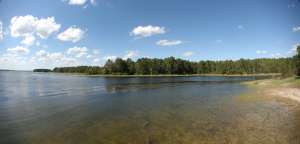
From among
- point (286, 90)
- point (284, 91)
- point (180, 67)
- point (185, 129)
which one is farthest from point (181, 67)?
point (185, 129)

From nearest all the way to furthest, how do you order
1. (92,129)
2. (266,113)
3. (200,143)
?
(200,143) < (92,129) < (266,113)

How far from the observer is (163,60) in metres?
152

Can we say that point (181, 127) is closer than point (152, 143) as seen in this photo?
No

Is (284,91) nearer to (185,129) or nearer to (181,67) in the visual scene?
(185,129)

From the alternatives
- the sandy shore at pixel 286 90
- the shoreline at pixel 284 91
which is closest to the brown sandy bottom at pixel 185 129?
the shoreline at pixel 284 91

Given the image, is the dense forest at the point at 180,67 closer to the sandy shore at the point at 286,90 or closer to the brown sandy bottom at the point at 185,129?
the sandy shore at the point at 286,90

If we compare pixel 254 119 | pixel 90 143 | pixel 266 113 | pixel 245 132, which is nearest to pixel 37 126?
pixel 90 143

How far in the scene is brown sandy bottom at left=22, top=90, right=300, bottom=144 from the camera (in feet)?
32.1

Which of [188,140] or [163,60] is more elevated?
[163,60]

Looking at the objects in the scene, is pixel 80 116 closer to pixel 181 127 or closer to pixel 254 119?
pixel 181 127

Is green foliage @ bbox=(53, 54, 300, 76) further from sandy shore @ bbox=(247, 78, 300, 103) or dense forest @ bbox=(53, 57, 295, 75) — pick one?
sandy shore @ bbox=(247, 78, 300, 103)

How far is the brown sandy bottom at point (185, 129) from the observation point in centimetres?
978

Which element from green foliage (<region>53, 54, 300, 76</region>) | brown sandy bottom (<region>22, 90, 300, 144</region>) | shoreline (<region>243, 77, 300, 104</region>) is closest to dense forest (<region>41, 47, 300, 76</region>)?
green foliage (<region>53, 54, 300, 76</region>)

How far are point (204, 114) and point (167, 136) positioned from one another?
20.8ft
